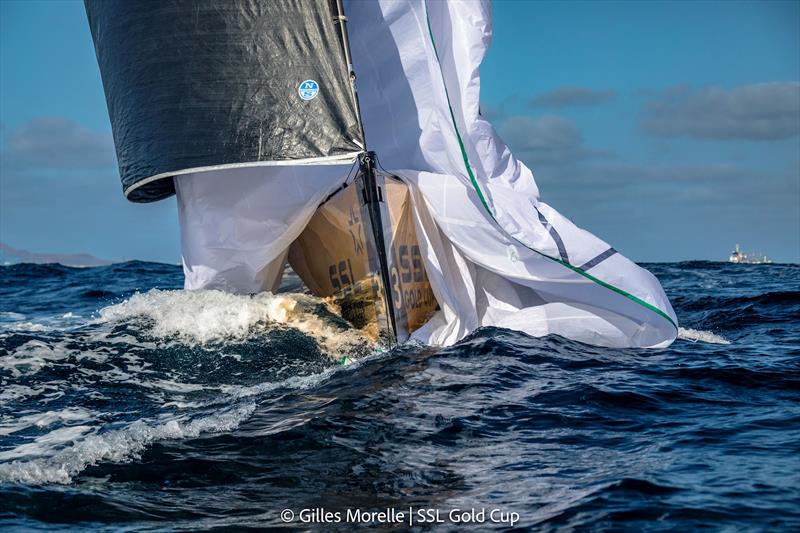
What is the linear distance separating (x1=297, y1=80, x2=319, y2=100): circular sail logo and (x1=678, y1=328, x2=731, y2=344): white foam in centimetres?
349

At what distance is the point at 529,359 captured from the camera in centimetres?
588

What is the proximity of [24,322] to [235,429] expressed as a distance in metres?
5.34

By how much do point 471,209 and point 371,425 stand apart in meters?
2.91

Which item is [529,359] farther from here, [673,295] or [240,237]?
[673,295]

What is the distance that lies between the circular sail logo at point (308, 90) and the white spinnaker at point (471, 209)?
38.9 inches

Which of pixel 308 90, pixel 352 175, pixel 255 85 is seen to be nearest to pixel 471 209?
pixel 352 175

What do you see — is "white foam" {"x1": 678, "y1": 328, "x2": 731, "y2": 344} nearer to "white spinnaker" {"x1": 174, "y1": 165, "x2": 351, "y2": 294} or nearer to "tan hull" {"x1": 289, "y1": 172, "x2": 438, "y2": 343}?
"tan hull" {"x1": 289, "y1": 172, "x2": 438, "y2": 343}

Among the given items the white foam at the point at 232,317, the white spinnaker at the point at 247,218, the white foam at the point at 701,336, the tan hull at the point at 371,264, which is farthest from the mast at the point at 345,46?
the white foam at the point at 701,336

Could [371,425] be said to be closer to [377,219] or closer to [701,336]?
[377,219]

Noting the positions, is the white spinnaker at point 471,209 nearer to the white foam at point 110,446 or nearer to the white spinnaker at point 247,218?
the white spinnaker at point 247,218

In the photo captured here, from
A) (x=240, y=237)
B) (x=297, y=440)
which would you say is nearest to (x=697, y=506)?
(x=297, y=440)

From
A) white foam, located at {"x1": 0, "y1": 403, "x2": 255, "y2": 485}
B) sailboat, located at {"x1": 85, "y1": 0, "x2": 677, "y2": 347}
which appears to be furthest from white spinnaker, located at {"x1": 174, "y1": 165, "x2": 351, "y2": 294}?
white foam, located at {"x1": 0, "y1": 403, "x2": 255, "y2": 485}

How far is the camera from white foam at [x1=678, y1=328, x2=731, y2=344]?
6.82 meters

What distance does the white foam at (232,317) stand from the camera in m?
6.50
